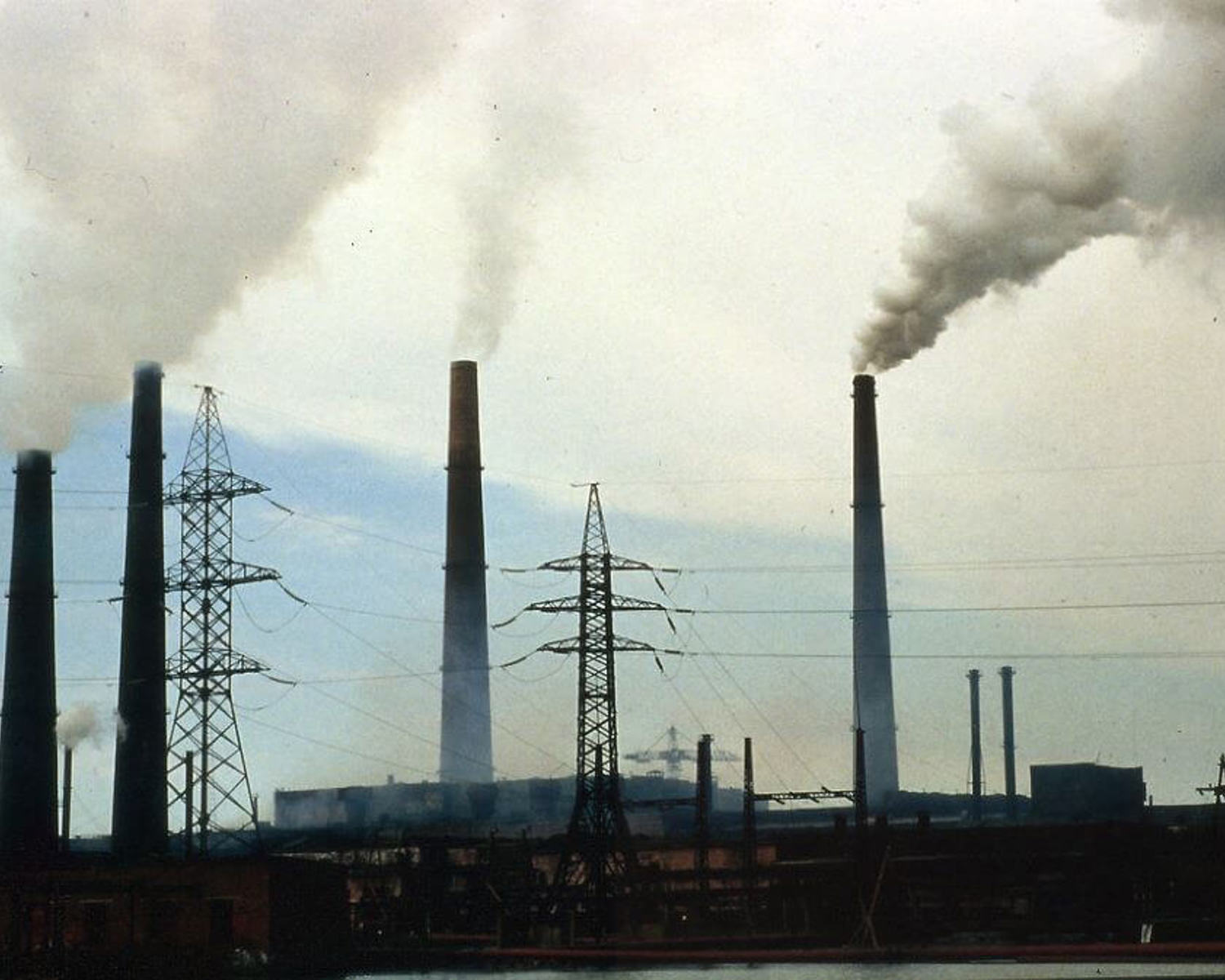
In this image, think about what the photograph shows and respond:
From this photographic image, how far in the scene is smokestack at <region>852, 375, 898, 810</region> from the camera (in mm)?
87438

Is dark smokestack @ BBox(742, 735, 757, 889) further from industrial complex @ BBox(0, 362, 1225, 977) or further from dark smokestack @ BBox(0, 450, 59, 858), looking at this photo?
dark smokestack @ BBox(0, 450, 59, 858)

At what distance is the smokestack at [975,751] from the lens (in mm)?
113875

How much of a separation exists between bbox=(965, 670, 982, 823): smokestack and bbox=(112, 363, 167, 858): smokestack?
48.9m

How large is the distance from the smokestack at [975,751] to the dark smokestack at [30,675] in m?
52.9

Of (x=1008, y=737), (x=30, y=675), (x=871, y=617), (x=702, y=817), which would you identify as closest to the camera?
(x=30, y=675)

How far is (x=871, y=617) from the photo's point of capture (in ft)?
297

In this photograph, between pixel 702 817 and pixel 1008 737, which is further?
pixel 1008 737

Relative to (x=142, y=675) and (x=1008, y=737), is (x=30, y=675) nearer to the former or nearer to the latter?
(x=142, y=675)

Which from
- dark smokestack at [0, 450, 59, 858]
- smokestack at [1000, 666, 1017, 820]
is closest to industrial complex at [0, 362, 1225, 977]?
dark smokestack at [0, 450, 59, 858]

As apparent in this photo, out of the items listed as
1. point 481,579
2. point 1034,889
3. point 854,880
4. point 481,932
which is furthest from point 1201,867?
point 481,579

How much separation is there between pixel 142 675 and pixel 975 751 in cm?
6601

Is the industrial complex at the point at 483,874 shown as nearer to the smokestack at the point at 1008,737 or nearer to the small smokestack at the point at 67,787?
the small smokestack at the point at 67,787

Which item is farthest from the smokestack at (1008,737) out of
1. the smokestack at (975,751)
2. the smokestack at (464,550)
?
the smokestack at (464,550)

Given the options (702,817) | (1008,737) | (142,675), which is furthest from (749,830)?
(1008,737)
